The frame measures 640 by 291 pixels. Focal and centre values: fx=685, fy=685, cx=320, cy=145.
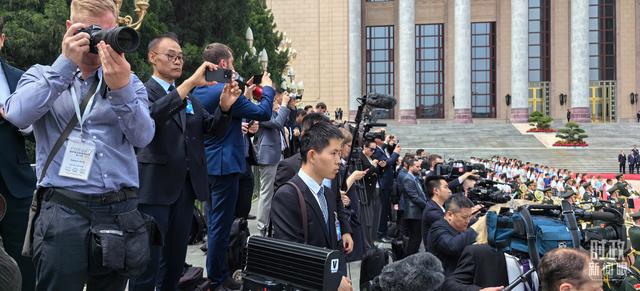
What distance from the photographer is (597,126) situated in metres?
46.0

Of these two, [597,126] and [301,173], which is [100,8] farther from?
[597,126]

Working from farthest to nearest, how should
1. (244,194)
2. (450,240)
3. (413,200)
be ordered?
(413,200) → (244,194) → (450,240)

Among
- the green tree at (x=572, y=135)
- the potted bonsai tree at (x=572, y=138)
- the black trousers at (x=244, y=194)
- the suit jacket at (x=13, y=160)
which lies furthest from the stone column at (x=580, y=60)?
the suit jacket at (x=13, y=160)

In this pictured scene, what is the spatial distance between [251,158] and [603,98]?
51.3 m

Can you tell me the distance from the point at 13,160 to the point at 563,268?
3.08 m

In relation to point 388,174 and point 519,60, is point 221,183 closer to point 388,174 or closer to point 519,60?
point 388,174

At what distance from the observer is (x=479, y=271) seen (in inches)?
177

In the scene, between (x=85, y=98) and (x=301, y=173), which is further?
(x=301, y=173)

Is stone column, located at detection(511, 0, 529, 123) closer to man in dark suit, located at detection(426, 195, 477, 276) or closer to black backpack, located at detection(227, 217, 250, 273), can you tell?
man in dark suit, located at detection(426, 195, 477, 276)

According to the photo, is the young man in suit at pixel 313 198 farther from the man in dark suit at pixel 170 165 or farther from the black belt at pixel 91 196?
the black belt at pixel 91 196

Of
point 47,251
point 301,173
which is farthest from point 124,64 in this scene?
point 301,173

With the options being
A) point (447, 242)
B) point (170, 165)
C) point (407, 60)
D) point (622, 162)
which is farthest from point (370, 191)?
point (407, 60)

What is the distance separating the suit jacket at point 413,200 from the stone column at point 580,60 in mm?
42259

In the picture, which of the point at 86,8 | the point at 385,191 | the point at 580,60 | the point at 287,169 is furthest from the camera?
the point at 580,60
